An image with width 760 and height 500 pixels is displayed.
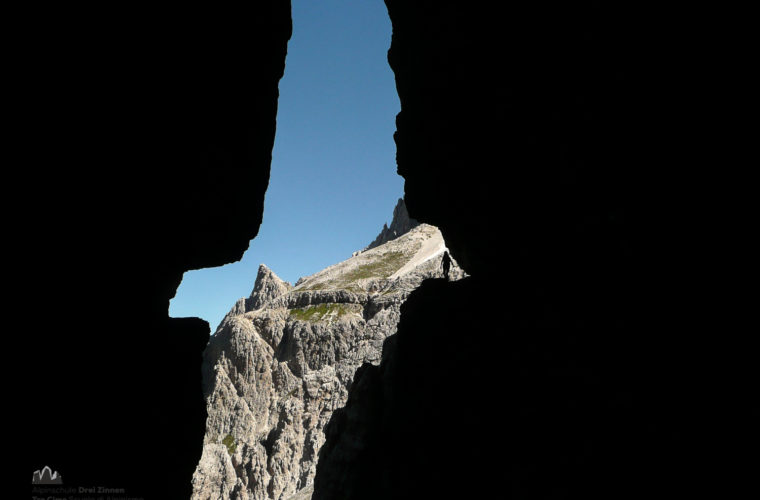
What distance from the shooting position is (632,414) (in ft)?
40.6

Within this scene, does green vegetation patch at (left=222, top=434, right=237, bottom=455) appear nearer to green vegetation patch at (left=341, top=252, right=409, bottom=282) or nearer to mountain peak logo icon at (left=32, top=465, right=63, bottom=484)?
green vegetation patch at (left=341, top=252, right=409, bottom=282)

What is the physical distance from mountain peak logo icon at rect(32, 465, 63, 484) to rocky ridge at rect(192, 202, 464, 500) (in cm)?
7234

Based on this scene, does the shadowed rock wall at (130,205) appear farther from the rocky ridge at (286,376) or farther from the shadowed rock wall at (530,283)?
the rocky ridge at (286,376)

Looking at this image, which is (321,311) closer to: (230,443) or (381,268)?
(381,268)

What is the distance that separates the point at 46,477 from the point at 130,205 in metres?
8.59

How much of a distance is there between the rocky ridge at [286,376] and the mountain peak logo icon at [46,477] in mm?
72339

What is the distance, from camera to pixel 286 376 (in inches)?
3649

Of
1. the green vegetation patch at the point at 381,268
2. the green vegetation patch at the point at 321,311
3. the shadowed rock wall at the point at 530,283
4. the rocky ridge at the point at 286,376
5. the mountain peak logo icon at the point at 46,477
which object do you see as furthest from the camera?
the green vegetation patch at the point at 381,268

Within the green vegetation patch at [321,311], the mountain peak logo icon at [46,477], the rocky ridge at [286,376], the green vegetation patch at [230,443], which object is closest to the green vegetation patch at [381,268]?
the rocky ridge at [286,376]

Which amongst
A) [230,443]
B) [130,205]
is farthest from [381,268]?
[130,205]

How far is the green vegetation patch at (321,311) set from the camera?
319 feet

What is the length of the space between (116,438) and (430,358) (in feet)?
49.5

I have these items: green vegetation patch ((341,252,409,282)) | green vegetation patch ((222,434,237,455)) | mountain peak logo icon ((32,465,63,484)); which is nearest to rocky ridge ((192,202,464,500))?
green vegetation patch ((222,434,237,455))

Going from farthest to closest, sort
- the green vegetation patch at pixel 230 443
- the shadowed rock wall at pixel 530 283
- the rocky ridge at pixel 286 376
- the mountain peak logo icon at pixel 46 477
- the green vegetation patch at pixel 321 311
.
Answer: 1. the green vegetation patch at pixel 321 311
2. the green vegetation patch at pixel 230 443
3. the rocky ridge at pixel 286 376
4. the shadowed rock wall at pixel 530 283
5. the mountain peak logo icon at pixel 46 477
